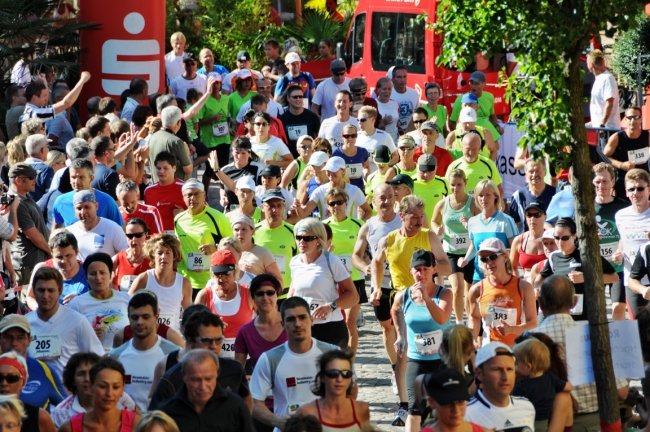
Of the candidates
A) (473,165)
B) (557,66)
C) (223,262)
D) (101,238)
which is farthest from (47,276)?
(473,165)

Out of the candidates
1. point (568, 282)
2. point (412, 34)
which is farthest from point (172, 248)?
point (412, 34)

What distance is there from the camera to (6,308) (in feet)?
31.0

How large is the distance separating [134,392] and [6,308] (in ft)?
8.42

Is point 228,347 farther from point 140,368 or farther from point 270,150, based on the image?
point 270,150

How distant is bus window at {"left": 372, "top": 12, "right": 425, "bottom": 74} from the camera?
20000mm

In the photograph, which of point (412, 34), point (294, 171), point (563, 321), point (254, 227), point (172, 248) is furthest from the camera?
point (412, 34)

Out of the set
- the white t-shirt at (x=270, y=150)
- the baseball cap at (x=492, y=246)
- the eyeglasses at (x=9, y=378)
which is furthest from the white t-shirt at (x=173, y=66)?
the eyeglasses at (x=9, y=378)

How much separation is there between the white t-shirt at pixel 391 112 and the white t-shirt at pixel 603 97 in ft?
9.08

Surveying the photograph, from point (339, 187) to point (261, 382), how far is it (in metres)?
4.46

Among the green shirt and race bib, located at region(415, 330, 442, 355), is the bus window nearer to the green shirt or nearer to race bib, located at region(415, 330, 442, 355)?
the green shirt

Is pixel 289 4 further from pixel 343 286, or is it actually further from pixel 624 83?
pixel 343 286

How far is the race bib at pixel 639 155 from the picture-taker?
14188mm

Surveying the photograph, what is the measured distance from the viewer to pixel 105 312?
8.43 meters

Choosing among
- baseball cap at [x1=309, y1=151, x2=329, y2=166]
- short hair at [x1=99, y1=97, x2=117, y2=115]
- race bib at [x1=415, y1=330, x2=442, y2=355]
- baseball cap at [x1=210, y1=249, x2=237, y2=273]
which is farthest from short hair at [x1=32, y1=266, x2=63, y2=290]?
short hair at [x1=99, y1=97, x2=117, y2=115]
